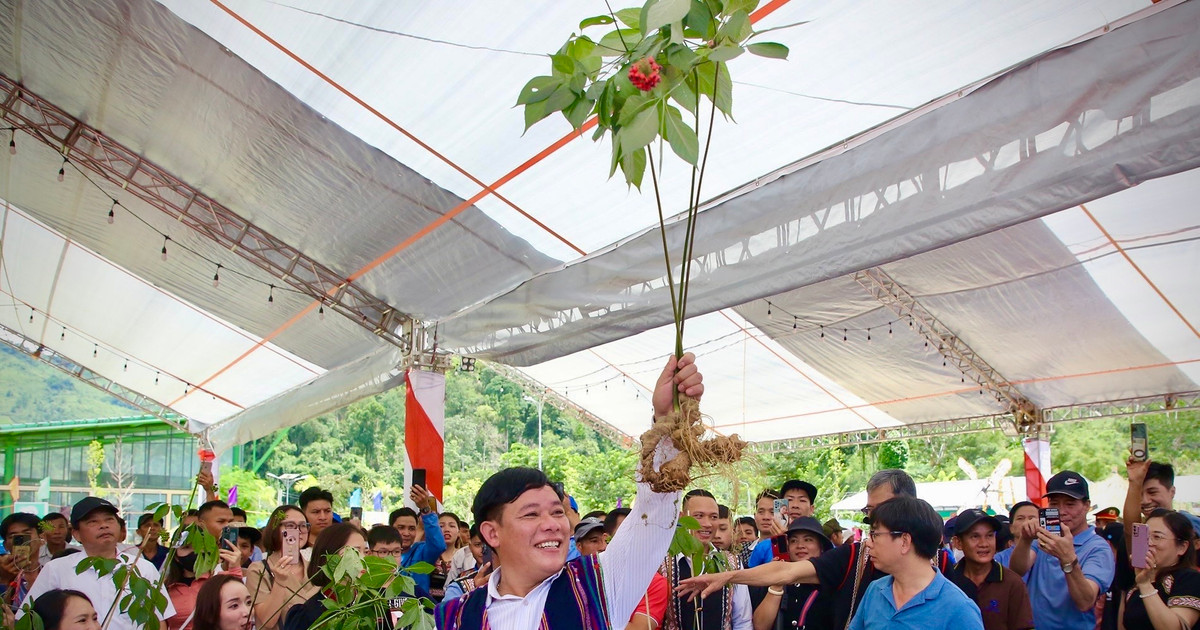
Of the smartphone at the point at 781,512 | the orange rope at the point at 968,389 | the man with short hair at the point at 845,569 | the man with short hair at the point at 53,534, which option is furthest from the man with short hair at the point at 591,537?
the orange rope at the point at 968,389

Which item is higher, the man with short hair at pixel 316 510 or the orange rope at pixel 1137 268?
the orange rope at pixel 1137 268

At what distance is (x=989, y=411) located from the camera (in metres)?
9.68

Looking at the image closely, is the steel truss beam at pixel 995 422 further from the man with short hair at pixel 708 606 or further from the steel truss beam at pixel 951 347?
the man with short hair at pixel 708 606

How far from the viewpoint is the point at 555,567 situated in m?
1.65

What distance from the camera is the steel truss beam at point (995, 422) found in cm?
878

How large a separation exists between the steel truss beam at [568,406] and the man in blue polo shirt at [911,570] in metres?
7.99

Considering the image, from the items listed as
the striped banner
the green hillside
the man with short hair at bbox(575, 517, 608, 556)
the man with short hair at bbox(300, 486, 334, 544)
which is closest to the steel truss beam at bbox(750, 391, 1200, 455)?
→ the striped banner

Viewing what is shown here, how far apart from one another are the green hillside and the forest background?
0.08m

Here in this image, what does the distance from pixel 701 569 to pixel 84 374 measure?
14.3m

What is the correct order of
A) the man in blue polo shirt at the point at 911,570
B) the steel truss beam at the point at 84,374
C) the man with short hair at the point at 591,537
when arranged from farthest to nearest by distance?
the steel truss beam at the point at 84,374
the man with short hair at the point at 591,537
the man in blue polo shirt at the point at 911,570

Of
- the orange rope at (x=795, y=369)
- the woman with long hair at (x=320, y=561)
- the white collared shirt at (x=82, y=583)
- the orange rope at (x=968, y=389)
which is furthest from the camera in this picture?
the orange rope at (x=795, y=369)

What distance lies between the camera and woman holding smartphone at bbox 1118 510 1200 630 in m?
2.96

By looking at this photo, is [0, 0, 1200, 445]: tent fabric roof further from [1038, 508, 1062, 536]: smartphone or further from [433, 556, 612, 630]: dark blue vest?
[433, 556, 612, 630]: dark blue vest

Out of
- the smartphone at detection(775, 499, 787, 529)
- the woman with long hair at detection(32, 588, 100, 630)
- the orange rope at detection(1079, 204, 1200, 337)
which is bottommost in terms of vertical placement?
the woman with long hair at detection(32, 588, 100, 630)
